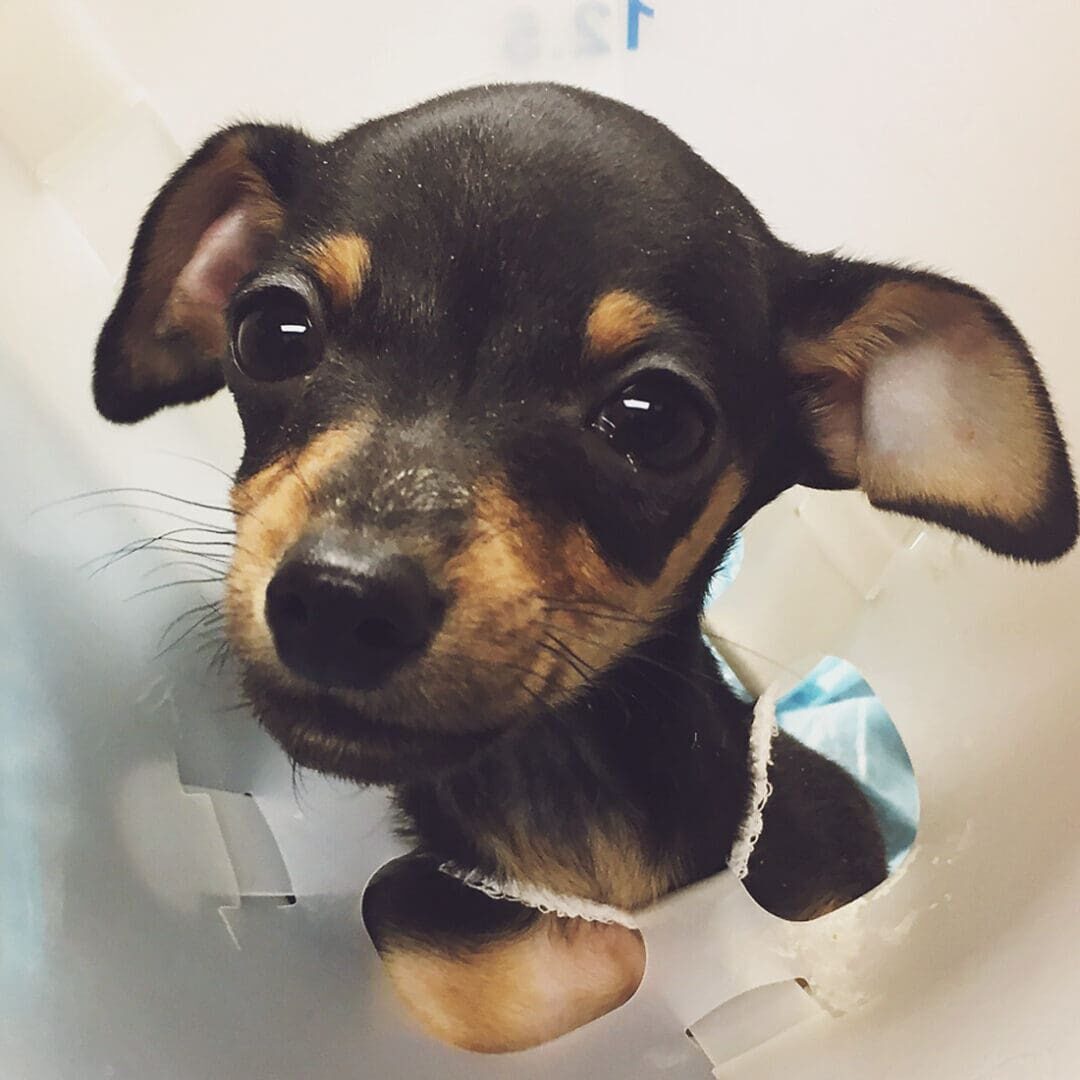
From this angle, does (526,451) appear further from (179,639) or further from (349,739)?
(179,639)

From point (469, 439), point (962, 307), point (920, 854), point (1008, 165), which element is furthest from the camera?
point (920, 854)

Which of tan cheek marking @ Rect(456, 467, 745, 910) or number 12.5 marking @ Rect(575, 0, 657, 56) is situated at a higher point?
number 12.5 marking @ Rect(575, 0, 657, 56)

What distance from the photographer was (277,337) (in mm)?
702

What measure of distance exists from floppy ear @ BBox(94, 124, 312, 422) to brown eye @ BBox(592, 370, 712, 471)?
314 millimetres

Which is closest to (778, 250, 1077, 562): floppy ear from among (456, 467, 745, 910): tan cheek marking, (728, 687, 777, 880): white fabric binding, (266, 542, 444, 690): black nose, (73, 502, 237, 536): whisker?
(456, 467, 745, 910): tan cheek marking

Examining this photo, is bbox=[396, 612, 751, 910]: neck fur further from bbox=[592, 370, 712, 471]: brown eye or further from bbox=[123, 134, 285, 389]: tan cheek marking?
bbox=[123, 134, 285, 389]: tan cheek marking

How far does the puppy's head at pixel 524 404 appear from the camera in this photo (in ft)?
1.88

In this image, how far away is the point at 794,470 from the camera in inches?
32.6

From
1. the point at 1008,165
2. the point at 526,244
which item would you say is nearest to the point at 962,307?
the point at 1008,165

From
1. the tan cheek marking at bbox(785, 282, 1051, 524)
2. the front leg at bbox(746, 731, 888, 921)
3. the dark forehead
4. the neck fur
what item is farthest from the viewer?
the front leg at bbox(746, 731, 888, 921)

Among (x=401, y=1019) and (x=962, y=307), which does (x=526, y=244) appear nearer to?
(x=962, y=307)

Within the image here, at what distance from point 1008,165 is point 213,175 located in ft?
2.03

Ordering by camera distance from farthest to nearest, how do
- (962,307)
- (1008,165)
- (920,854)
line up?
(920,854) < (1008,165) < (962,307)

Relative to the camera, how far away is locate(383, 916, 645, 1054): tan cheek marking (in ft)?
3.05
